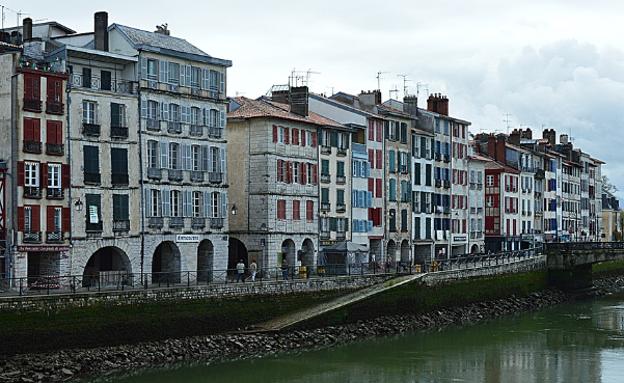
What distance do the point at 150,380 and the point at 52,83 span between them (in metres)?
16.7

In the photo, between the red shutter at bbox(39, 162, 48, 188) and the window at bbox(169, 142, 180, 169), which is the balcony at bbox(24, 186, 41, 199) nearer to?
the red shutter at bbox(39, 162, 48, 188)

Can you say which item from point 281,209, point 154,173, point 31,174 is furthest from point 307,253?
point 31,174

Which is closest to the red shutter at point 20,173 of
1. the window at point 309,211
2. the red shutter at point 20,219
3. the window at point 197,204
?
the red shutter at point 20,219

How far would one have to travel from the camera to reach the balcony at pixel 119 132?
189ft

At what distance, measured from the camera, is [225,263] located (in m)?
65.3

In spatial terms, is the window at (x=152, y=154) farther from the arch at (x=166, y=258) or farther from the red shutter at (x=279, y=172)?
the red shutter at (x=279, y=172)

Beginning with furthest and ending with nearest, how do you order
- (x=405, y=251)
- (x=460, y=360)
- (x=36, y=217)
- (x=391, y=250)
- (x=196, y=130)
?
(x=405, y=251) < (x=391, y=250) < (x=196, y=130) < (x=460, y=360) < (x=36, y=217)

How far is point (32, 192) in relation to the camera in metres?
52.8

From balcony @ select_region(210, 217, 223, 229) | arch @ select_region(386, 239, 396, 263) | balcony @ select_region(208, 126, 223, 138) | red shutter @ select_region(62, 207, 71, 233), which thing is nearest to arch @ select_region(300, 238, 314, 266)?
balcony @ select_region(210, 217, 223, 229)

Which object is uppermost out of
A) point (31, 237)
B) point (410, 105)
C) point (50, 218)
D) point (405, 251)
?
point (410, 105)

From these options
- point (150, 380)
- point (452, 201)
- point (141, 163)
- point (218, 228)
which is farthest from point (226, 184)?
point (452, 201)

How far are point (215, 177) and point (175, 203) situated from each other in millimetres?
3529

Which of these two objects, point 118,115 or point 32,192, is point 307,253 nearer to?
point 118,115

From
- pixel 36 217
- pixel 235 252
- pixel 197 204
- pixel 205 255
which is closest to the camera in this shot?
pixel 36 217
